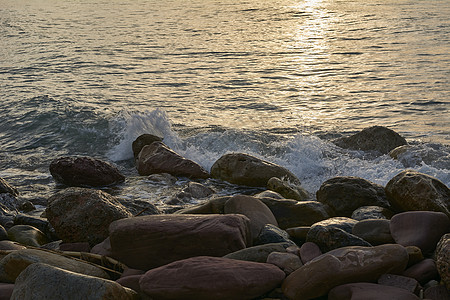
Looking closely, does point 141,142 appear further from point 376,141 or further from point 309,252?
point 309,252

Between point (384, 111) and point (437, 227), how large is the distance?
823 centimetres

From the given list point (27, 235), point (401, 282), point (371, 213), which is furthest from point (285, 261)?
point (27, 235)

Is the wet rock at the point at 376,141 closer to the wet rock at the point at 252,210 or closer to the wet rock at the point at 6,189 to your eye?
the wet rock at the point at 252,210

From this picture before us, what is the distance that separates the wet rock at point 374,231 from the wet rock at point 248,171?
3.36 meters

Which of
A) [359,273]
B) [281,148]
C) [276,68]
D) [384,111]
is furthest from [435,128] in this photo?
[359,273]

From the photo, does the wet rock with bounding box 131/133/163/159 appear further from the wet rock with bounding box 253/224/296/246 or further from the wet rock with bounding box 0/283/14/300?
the wet rock with bounding box 0/283/14/300

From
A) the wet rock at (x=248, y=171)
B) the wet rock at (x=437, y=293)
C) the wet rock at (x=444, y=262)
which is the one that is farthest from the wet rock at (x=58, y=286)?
the wet rock at (x=248, y=171)

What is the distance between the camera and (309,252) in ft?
11.6

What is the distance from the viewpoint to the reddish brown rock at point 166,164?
7.96 metres

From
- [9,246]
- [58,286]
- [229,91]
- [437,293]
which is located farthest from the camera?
[229,91]

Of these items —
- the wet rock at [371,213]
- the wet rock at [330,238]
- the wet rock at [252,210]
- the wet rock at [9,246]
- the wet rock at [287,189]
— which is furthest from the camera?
the wet rock at [287,189]

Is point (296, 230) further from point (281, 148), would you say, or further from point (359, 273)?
point (281, 148)

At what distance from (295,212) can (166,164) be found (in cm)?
344

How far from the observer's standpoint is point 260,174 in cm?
A: 728
